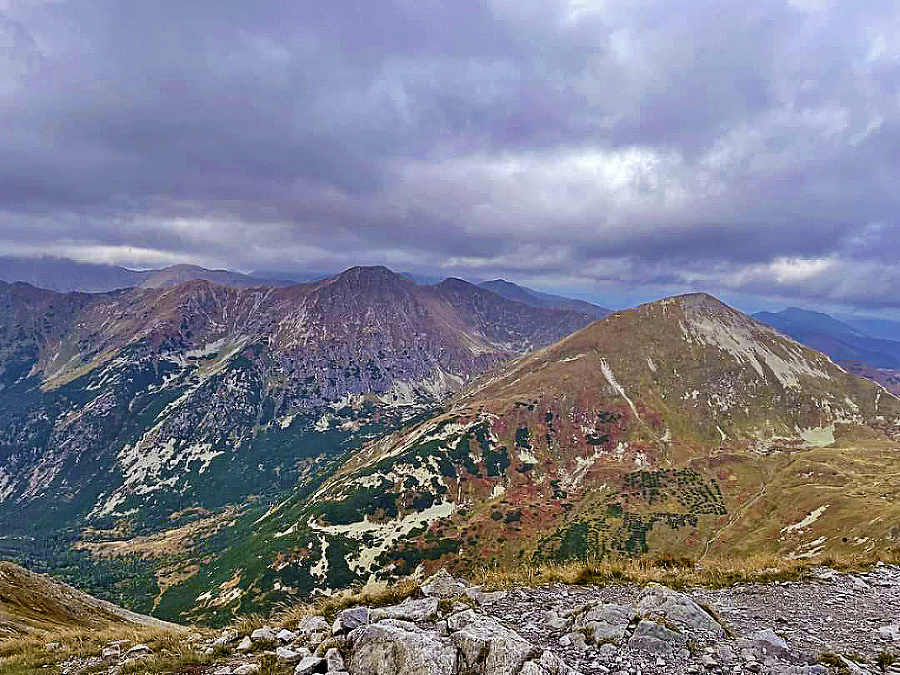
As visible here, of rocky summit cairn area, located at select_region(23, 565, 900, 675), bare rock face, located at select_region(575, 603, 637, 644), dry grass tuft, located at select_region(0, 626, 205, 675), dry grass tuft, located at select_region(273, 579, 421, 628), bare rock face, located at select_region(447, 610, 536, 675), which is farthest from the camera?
dry grass tuft, located at select_region(273, 579, 421, 628)

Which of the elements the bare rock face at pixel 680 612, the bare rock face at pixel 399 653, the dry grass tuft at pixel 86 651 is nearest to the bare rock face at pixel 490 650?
the bare rock face at pixel 399 653

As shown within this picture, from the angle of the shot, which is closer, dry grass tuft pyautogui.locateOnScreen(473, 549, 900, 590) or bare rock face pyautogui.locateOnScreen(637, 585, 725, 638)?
bare rock face pyautogui.locateOnScreen(637, 585, 725, 638)

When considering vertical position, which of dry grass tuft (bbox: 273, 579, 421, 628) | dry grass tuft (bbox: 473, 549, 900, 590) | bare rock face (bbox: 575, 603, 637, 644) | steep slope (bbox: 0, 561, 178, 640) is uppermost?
bare rock face (bbox: 575, 603, 637, 644)

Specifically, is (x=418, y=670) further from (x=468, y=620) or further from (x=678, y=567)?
(x=678, y=567)

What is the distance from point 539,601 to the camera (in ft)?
55.8

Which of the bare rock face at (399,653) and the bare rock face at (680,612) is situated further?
the bare rock face at (680,612)

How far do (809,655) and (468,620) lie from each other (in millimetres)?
9198

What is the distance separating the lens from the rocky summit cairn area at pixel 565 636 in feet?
38.6

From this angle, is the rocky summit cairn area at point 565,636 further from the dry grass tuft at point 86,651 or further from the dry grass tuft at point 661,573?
the dry grass tuft at point 661,573

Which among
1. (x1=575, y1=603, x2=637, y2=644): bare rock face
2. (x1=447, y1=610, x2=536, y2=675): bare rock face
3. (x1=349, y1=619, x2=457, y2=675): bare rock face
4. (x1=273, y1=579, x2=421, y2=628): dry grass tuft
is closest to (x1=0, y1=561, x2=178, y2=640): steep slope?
(x1=273, y1=579, x2=421, y2=628): dry grass tuft

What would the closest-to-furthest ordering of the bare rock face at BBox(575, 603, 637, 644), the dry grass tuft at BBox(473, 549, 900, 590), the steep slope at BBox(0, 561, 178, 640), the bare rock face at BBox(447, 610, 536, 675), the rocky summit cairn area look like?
the bare rock face at BBox(447, 610, 536, 675)
the rocky summit cairn area
the bare rock face at BBox(575, 603, 637, 644)
the dry grass tuft at BBox(473, 549, 900, 590)
the steep slope at BBox(0, 561, 178, 640)

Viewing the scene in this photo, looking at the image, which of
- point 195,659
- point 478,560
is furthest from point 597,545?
point 195,659

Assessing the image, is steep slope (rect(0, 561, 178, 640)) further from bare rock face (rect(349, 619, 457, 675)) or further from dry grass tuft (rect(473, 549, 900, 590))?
dry grass tuft (rect(473, 549, 900, 590))

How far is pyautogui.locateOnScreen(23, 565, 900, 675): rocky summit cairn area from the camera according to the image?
1177 cm
